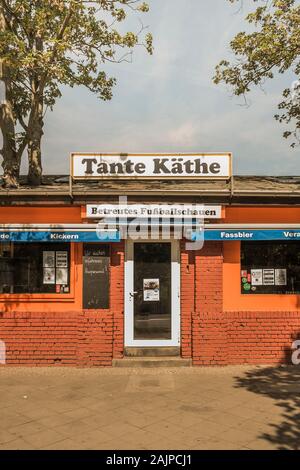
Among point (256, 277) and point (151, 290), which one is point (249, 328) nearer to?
point (256, 277)

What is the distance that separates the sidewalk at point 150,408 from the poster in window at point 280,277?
170cm

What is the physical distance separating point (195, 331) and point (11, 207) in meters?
4.53

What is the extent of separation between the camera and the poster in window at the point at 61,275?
9249 mm

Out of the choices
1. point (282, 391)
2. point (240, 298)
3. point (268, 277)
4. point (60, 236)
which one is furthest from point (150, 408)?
point (268, 277)

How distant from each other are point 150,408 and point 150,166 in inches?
195

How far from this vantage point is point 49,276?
9273 millimetres

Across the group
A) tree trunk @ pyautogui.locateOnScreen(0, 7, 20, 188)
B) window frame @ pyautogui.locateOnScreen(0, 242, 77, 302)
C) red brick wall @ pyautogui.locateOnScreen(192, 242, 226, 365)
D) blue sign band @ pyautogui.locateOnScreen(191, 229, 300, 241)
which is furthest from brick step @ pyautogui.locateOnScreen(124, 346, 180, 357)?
tree trunk @ pyautogui.locateOnScreen(0, 7, 20, 188)

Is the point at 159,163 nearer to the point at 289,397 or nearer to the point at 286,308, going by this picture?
the point at 286,308

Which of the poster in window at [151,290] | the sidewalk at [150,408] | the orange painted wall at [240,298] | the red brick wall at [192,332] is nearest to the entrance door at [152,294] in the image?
the poster in window at [151,290]

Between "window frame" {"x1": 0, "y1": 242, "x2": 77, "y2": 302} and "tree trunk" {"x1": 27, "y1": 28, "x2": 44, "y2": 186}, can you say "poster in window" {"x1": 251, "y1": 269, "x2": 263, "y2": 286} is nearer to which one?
"window frame" {"x1": 0, "y1": 242, "x2": 77, "y2": 302}

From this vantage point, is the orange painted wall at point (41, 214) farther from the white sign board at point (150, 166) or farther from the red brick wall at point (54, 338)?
the red brick wall at point (54, 338)

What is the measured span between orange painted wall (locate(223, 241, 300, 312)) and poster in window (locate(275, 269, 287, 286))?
0.82 ft

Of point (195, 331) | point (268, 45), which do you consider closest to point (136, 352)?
point (195, 331)

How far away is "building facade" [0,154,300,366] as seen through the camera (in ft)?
29.4
